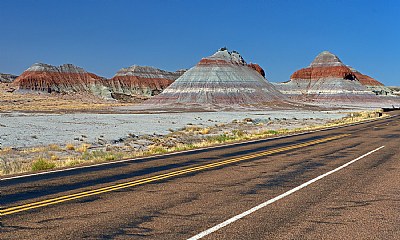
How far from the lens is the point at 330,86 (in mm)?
179375

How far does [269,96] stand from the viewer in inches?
5413

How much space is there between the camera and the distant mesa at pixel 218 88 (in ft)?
427

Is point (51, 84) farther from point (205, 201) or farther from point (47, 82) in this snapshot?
point (205, 201)

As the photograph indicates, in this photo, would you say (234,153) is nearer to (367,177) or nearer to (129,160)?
(129,160)

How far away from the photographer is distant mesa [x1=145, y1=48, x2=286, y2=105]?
427ft

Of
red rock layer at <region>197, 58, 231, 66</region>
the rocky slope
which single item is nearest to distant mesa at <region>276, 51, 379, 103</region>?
red rock layer at <region>197, 58, 231, 66</region>

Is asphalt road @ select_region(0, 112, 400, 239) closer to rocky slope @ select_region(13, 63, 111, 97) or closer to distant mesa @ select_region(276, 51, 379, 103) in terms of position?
distant mesa @ select_region(276, 51, 379, 103)

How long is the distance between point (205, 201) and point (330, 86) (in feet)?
586

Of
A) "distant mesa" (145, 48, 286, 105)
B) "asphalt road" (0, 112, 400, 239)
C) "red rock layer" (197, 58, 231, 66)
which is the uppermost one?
"red rock layer" (197, 58, 231, 66)

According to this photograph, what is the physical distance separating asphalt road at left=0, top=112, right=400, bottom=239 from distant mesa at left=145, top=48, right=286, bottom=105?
113519 mm

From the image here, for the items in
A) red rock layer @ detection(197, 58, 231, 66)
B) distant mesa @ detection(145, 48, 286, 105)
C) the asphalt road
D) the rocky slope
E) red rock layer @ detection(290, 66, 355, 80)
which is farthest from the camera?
the rocky slope

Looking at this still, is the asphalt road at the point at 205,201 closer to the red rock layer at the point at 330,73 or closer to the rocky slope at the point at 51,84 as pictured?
the rocky slope at the point at 51,84

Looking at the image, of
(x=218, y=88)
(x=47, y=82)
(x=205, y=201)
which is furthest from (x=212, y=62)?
(x=205, y=201)

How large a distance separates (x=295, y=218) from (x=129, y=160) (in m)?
9.62
